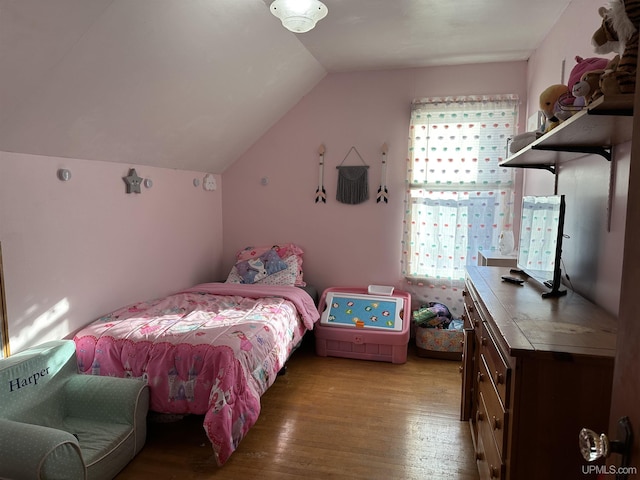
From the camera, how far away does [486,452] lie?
66.4 inches

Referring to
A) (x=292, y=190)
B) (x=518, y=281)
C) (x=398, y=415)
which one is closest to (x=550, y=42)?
(x=518, y=281)

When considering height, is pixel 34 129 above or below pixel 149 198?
above

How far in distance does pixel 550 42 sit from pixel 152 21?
2.64 meters

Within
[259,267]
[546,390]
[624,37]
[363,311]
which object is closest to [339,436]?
[363,311]

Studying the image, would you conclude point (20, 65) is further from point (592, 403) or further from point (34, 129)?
point (592, 403)

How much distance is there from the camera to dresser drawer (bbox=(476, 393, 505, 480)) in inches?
56.0

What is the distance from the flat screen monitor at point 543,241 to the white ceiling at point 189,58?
1.37m

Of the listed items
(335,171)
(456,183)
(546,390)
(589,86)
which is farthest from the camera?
(335,171)

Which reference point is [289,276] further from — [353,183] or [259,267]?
[353,183]

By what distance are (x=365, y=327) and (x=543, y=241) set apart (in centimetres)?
185

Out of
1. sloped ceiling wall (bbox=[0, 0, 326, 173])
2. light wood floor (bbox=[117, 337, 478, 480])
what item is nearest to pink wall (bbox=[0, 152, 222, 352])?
sloped ceiling wall (bbox=[0, 0, 326, 173])

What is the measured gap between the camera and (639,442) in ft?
2.13

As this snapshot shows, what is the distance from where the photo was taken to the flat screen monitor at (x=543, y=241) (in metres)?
1.82

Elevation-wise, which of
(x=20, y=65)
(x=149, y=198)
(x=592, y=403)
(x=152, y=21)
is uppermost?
(x=152, y=21)
